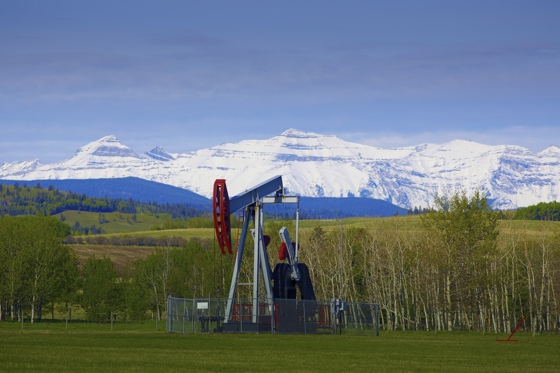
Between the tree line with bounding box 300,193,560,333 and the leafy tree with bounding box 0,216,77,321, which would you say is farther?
the leafy tree with bounding box 0,216,77,321

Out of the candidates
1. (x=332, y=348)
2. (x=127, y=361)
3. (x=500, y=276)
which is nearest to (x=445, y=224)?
(x=500, y=276)

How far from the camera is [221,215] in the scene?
5888 cm

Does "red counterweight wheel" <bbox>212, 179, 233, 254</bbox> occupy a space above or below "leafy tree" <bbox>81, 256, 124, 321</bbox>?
above

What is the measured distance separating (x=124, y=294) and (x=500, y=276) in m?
46.7

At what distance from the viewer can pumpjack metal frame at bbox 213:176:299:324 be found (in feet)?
197

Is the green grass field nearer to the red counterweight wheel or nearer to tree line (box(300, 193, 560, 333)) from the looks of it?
the red counterweight wheel

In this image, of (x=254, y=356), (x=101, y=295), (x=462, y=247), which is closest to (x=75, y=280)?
(x=101, y=295)

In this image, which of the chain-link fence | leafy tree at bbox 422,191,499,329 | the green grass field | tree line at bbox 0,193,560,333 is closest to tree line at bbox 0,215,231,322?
tree line at bbox 0,193,560,333

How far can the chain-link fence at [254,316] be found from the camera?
64.3 m

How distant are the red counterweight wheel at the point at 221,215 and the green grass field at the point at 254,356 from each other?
21.6 ft

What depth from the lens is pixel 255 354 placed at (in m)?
42.6

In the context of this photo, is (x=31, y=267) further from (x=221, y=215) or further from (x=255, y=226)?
(x=221, y=215)

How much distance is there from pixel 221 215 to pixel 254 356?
18.4 metres

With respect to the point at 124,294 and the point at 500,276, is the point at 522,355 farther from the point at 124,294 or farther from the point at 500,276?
the point at 124,294
